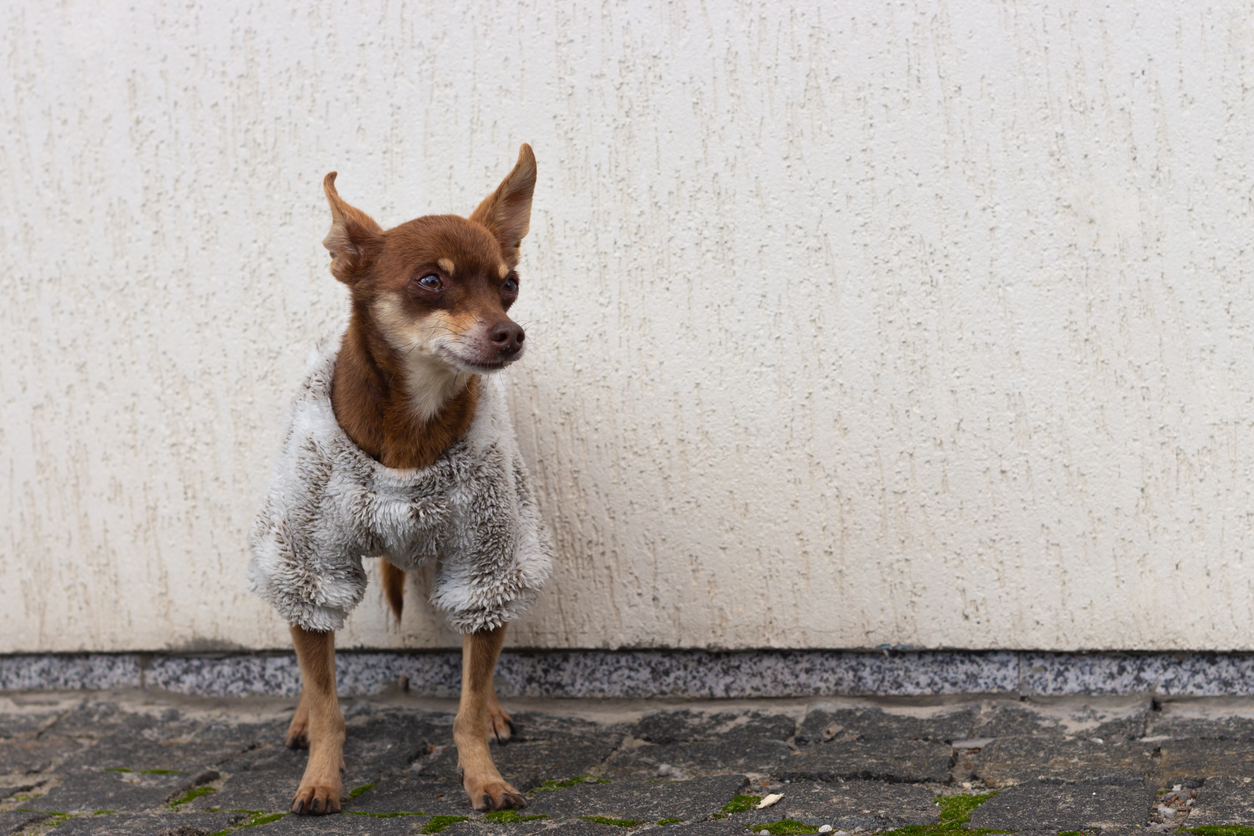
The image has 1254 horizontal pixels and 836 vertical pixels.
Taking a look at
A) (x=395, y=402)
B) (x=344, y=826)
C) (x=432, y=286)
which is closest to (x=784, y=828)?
(x=344, y=826)

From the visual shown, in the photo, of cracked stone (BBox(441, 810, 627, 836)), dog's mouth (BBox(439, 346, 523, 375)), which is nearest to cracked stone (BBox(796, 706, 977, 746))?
cracked stone (BBox(441, 810, 627, 836))

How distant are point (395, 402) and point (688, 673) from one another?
1.46 m

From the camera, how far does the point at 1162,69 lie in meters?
3.29

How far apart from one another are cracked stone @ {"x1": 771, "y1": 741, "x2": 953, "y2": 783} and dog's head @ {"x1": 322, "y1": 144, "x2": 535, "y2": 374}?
1.35 metres

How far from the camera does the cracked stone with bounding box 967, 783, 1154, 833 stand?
96.9 inches

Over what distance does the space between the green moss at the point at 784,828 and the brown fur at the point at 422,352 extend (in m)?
0.65

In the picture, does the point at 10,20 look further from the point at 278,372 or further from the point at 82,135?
the point at 278,372

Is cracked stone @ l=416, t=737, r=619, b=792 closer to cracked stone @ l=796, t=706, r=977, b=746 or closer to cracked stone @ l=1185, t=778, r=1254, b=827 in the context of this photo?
cracked stone @ l=796, t=706, r=977, b=746

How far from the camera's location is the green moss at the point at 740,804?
8.95ft

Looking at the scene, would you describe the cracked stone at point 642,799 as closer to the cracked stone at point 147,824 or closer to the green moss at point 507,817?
the green moss at point 507,817

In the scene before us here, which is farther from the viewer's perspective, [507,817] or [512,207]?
[512,207]

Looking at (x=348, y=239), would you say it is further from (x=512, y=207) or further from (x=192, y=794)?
(x=192, y=794)

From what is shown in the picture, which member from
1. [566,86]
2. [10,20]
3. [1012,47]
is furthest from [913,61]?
[10,20]

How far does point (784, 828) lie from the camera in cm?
257
